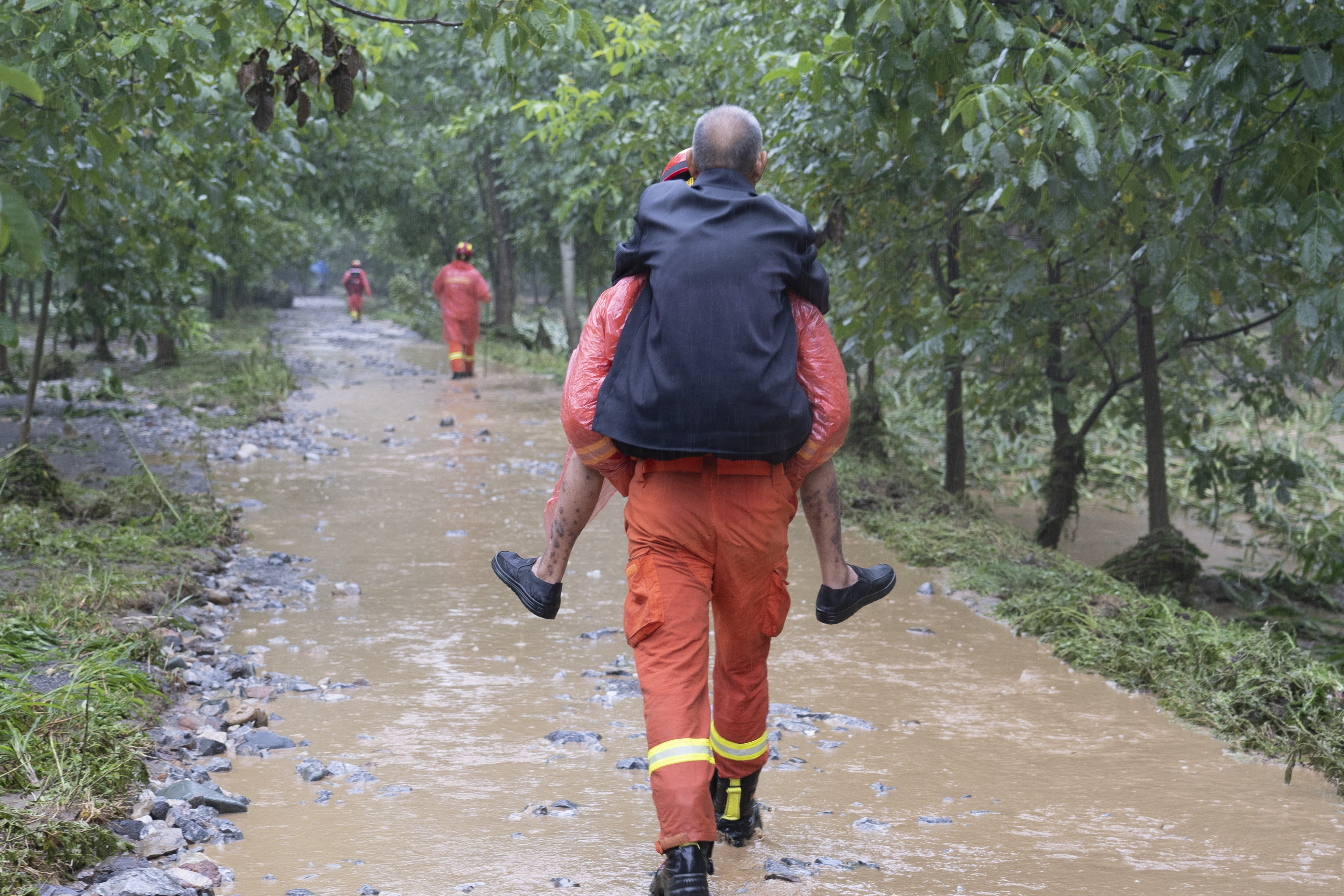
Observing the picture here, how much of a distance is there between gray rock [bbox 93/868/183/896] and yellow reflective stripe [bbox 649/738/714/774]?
1.12m

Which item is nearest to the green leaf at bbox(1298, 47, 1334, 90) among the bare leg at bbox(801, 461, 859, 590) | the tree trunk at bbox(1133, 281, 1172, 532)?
the bare leg at bbox(801, 461, 859, 590)

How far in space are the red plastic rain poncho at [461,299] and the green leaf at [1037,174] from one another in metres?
13.2

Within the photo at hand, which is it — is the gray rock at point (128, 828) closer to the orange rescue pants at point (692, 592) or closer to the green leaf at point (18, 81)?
the orange rescue pants at point (692, 592)

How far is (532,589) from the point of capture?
3.09 metres

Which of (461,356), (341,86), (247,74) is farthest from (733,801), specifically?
(461,356)

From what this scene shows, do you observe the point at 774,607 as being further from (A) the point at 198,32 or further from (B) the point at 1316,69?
(A) the point at 198,32

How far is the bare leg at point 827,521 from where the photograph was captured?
304 centimetres

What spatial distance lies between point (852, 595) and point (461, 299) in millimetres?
14308

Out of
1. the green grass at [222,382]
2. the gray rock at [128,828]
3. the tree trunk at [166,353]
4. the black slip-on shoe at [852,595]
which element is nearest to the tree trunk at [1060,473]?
the black slip-on shoe at [852,595]

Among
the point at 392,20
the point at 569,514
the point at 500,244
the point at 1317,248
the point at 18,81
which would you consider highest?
the point at 500,244

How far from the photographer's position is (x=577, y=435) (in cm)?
286

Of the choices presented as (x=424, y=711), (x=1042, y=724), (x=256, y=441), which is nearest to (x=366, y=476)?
(x=256, y=441)

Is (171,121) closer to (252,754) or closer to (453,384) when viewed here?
(252,754)

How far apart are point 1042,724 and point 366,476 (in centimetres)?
628
